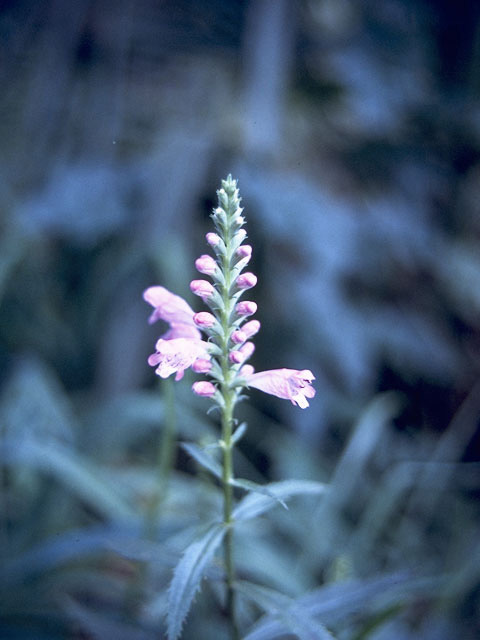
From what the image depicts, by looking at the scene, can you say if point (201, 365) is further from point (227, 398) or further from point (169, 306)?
point (169, 306)

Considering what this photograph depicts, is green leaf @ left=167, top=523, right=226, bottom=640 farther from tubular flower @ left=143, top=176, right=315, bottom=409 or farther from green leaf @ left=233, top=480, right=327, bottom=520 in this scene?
tubular flower @ left=143, top=176, right=315, bottom=409

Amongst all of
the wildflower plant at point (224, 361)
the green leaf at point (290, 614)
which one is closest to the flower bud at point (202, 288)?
the wildflower plant at point (224, 361)

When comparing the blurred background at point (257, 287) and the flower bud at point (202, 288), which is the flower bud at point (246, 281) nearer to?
the flower bud at point (202, 288)

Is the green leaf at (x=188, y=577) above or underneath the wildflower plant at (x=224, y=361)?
underneath

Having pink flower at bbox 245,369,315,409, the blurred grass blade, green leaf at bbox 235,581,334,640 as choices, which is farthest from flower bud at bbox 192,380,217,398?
the blurred grass blade

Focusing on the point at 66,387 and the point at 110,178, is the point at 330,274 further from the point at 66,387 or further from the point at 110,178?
the point at 66,387

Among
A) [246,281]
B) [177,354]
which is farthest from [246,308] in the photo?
[177,354]

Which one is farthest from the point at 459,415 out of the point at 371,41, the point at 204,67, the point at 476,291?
the point at 204,67
